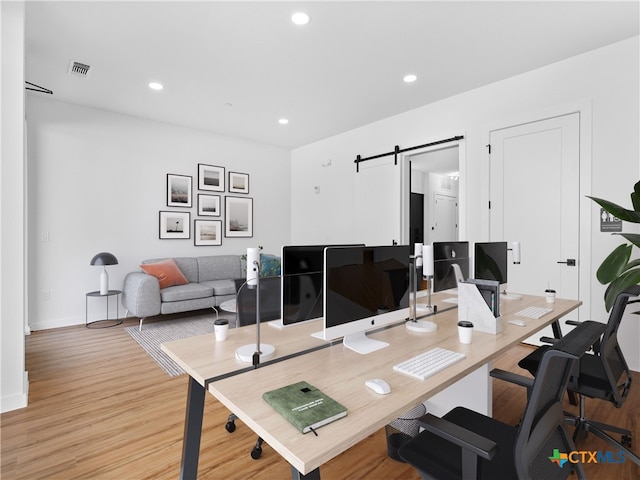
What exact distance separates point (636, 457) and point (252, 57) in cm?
394

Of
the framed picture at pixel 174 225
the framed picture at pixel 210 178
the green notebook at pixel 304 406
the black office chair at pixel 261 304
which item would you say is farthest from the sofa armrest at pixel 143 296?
the green notebook at pixel 304 406

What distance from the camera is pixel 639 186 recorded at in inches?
89.0

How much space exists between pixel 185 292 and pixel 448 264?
134 inches

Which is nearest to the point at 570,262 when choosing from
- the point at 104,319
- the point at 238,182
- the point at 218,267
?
the point at 218,267

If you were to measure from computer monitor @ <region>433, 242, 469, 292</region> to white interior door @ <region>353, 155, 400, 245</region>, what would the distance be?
2.13m

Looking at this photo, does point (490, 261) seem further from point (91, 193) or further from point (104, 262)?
point (91, 193)

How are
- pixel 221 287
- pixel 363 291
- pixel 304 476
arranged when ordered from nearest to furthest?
pixel 304 476 → pixel 363 291 → pixel 221 287

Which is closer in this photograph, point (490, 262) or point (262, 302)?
point (262, 302)

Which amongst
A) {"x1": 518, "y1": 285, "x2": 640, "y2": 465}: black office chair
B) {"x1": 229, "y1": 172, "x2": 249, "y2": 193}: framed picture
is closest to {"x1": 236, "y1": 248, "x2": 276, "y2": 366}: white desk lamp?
{"x1": 518, "y1": 285, "x2": 640, "y2": 465}: black office chair

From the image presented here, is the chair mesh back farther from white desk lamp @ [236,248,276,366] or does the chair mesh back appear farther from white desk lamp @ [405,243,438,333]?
white desk lamp @ [236,248,276,366]

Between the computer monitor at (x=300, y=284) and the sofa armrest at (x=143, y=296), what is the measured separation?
3202 millimetres

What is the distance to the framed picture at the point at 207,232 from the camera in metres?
5.43

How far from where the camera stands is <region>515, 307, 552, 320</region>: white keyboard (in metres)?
2.15

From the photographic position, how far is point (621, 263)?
2.47 m
